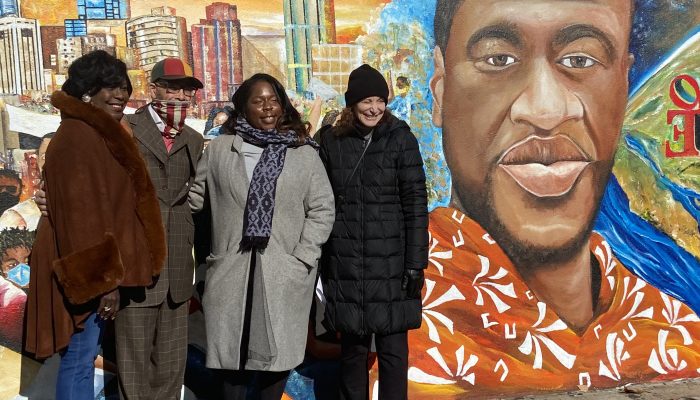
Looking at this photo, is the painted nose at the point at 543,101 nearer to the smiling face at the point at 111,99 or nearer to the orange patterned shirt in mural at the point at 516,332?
the orange patterned shirt in mural at the point at 516,332

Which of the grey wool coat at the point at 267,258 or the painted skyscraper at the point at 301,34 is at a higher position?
the painted skyscraper at the point at 301,34

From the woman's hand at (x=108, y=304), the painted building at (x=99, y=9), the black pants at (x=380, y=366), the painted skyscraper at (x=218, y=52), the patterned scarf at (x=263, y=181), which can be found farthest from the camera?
the painted skyscraper at (x=218, y=52)

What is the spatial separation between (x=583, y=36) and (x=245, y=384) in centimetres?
292

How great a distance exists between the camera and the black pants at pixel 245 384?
3488 mm

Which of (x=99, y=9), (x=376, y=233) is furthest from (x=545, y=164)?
(x=99, y=9)

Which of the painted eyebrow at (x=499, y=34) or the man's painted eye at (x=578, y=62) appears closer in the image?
the painted eyebrow at (x=499, y=34)

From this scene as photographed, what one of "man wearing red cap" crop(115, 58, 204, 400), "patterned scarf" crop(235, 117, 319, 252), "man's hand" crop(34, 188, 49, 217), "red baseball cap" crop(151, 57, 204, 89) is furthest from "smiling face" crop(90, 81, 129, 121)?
"patterned scarf" crop(235, 117, 319, 252)

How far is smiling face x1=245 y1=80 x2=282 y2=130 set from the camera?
3492mm

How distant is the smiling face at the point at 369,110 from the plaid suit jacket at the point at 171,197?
0.81 metres

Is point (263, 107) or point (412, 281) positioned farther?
point (412, 281)

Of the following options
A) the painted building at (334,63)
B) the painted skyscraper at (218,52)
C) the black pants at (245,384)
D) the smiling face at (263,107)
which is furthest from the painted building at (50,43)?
the black pants at (245,384)

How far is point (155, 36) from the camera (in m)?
4.01

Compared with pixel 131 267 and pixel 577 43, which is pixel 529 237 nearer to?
pixel 577 43

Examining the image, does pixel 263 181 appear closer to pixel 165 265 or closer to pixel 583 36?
pixel 165 265
